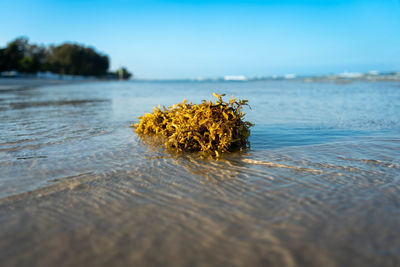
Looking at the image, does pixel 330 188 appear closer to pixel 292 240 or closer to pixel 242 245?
pixel 292 240

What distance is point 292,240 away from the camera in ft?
6.91

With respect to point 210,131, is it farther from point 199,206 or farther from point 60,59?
point 60,59

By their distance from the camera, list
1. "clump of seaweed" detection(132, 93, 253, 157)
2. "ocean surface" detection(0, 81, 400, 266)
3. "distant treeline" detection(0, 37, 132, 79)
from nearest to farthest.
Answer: "ocean surface" detection(0, 81, 400, 266)
"clump of seaweed" detection(132, 93, 253, 157)
"distant treeline" detection(0, 37, 132, 79)

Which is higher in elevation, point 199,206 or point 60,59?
point 60,59

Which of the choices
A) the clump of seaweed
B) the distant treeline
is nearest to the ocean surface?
the clump of seaweed

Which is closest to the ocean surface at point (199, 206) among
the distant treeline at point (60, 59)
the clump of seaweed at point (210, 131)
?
the clump of seaweed at point (210, 131)

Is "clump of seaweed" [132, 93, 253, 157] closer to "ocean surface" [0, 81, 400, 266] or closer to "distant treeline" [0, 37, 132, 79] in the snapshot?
"ocean surface" [0, 81, 400, 266]

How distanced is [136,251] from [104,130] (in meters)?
5.18

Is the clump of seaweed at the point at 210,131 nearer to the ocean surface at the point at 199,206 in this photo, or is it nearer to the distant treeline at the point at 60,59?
the ocean surface at the point at 199,206

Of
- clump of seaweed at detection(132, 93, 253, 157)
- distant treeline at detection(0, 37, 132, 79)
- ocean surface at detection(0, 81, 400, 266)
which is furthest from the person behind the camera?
distant treeline at detection(0, 37, 132, 79)

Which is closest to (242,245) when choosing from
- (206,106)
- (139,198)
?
(139,198)

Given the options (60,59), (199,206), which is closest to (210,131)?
(199,206)

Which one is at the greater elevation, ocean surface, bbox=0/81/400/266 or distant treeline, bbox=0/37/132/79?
distant treeline, bbox=0/37/132/79

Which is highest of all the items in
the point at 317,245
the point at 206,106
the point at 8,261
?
the point at 206,106
